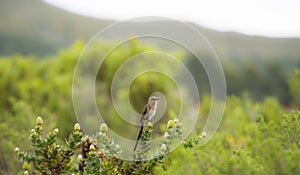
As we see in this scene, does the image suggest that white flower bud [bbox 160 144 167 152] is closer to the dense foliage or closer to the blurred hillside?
the dense foliage

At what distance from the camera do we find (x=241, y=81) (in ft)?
162

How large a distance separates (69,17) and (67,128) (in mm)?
133333

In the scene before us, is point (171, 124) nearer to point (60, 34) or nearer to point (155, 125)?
point (155, 125)

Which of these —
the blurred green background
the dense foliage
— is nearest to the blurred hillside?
the blurred green background

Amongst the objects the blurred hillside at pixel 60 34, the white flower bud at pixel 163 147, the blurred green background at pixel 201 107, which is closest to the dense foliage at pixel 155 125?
the blurred green background at pixel 201 107

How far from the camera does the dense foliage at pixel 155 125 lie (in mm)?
4090

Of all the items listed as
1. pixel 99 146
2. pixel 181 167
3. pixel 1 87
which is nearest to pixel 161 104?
pixel 99 146

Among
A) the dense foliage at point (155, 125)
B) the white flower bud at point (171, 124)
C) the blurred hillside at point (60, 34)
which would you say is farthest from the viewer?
the blurred hillside at point (60, 34)

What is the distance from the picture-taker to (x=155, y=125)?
15.6 m

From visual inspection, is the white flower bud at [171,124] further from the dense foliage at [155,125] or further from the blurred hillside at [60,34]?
the blurred hillside at [60,34]

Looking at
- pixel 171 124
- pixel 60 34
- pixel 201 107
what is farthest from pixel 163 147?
pixel 60 34

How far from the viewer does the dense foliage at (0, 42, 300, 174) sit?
4090 mm

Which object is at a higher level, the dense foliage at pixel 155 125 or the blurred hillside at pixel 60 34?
the blurred hillside at pixel 60 34

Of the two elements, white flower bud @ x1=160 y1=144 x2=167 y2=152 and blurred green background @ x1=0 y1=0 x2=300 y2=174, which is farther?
white flower bud @ x1=160 y1=144 x2=167 y2=152
